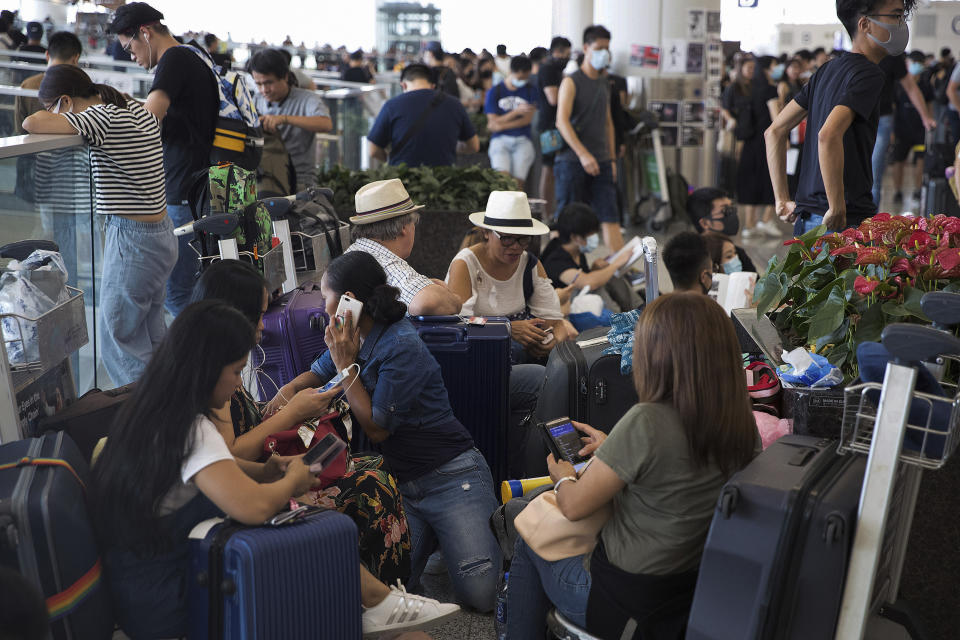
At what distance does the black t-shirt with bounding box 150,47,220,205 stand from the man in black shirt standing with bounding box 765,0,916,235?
8.50 ft

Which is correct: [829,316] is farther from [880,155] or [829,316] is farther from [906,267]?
[880,155]

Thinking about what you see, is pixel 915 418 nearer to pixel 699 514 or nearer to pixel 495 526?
pixel 699 514

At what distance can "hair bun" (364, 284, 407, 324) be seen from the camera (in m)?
2.89

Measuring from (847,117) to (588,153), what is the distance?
158 inches

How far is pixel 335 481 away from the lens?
2572 mm

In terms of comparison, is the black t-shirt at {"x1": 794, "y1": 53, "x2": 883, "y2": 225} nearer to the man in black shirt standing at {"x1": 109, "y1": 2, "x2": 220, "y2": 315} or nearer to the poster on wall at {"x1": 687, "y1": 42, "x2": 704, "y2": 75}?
the man in black shirt standing at {"x1": 109, "y1": 2, "x2": 220, "y2": 315}

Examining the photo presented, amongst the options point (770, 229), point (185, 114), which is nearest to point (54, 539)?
point (185, 114)

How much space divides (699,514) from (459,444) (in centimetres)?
112

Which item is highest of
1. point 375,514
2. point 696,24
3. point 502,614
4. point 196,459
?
point 696,24

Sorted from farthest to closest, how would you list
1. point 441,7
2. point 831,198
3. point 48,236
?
point 441,7 < point 831,198 < point 48,236

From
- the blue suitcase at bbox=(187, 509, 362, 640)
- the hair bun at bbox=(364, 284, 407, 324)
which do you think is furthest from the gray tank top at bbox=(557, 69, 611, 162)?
the blue suitcase at bbox=(187, 509, 362, 640)

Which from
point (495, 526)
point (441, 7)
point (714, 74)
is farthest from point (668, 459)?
point (441, 7)

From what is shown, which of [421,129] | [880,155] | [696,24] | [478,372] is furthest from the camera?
[696,24]

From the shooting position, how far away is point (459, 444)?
9.86 feet
